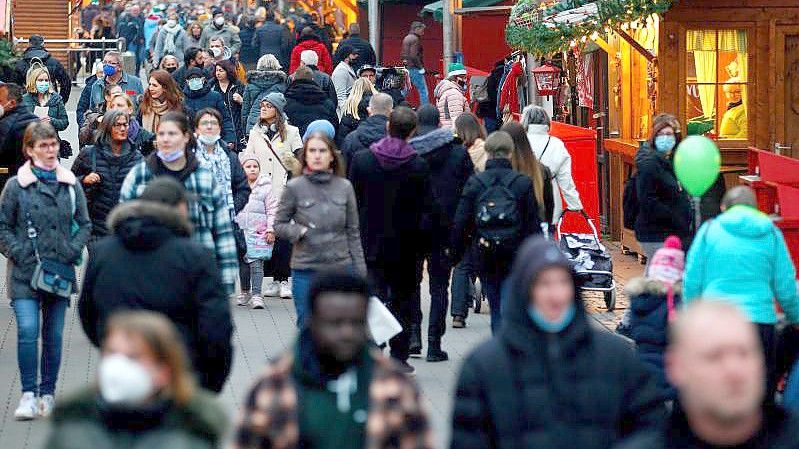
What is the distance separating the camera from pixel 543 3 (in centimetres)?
1741

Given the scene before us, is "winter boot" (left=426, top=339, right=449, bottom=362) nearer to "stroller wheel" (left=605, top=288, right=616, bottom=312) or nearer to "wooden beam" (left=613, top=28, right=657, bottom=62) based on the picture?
"stroller wheel" (left=605, top=288, right=616, bottom=312)

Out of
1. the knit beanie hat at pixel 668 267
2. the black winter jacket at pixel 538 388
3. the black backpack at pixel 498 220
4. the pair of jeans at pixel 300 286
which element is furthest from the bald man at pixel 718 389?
the black backpack at pixel 498 220

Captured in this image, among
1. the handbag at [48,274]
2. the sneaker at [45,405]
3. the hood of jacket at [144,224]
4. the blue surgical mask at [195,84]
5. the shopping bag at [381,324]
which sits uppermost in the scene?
the blue surgical mask at [195,84]

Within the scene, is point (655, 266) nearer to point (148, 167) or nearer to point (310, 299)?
point (148, 167)

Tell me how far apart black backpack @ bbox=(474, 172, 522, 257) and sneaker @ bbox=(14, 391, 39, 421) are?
2.78m

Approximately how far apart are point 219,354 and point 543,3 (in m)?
11.0

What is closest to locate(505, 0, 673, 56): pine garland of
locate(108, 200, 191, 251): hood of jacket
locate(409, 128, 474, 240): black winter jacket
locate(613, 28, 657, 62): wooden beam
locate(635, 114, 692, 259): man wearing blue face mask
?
locate(613, 28, 657, 62): wooden beam

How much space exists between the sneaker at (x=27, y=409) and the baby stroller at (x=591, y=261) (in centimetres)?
510

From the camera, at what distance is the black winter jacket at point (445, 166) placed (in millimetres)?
11344

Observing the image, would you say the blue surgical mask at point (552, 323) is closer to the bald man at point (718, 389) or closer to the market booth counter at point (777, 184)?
the bald man at point (718, 389)

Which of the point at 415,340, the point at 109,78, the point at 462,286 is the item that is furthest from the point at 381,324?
the point at 109,78

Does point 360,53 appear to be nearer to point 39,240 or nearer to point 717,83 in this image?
point 717,83

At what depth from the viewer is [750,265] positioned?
8.23 m

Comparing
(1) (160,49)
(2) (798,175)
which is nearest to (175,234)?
(2) (798,175)
